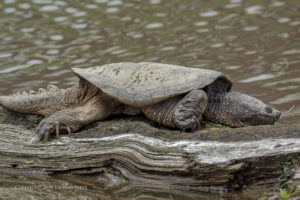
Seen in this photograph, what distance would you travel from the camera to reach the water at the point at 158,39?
7.43m

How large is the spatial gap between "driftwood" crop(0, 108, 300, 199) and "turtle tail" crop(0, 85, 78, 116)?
0.13 metres

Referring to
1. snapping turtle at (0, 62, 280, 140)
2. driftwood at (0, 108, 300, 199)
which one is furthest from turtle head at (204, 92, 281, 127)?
driftwood at (0, 108, 300, 199)

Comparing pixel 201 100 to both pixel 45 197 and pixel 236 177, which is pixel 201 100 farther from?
pixel 45 197

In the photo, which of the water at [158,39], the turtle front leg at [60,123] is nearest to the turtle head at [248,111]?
the turtle front leg at [60,123]

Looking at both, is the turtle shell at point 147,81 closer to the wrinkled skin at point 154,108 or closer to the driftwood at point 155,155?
the wrinkled skin at point 154,108

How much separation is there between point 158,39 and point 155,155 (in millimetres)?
5546

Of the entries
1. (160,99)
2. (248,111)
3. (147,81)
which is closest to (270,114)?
(248,111)

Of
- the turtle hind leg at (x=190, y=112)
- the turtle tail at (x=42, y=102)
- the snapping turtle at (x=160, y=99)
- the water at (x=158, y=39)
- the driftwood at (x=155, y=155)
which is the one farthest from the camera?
the water at (x=158, y=39)

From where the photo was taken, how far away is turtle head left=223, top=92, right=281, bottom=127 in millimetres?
4258

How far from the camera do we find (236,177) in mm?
3566

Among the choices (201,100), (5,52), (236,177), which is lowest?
(5,52)

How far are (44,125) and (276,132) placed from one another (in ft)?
5.88

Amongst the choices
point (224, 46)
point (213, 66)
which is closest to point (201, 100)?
point (213, 66)

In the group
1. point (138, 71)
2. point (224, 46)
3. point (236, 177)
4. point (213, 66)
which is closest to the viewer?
point (236, 177)
